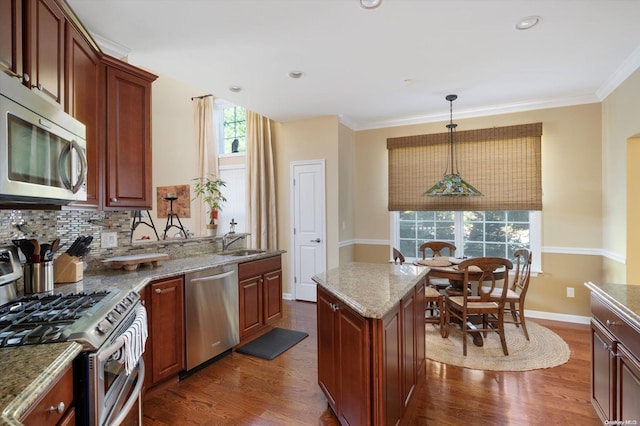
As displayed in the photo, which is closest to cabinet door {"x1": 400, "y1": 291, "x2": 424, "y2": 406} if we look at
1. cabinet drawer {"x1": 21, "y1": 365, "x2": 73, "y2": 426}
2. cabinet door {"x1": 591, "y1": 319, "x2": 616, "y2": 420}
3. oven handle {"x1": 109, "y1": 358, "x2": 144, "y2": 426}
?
cabinet door {"x1": 591, "y1": 319, "x2": 616, "y2": 420}

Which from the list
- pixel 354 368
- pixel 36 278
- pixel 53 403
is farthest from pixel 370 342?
pixel 36 278

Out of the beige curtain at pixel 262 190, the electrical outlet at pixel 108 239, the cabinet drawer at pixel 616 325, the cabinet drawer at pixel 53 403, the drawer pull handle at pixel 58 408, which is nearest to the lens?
the cabinet drawer at pixel 53 403

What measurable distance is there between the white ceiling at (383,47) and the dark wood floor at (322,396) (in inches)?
110

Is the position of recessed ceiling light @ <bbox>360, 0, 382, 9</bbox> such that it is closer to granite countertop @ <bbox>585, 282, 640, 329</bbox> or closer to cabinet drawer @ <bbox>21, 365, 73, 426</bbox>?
granite countertop @ <bbox>585, 282, 640, 329</bbox>

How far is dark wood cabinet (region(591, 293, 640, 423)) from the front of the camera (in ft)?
4.96

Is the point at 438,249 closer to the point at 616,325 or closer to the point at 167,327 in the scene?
the point at 616,325

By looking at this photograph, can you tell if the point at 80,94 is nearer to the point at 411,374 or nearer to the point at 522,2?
the point at 411,374

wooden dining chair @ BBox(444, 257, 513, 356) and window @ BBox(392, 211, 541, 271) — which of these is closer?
wooden dining chair @ BBox(444, 257, 513, 356)

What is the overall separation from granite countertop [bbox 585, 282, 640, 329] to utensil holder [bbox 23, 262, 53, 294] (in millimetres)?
3103

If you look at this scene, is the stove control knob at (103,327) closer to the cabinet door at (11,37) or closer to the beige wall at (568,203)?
the cabinet door at (11,37)

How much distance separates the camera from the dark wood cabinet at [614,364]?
1.51 meters

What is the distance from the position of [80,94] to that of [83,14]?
0.60 metres

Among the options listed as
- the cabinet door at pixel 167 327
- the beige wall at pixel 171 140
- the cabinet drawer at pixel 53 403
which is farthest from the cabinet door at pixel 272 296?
the beige wall at pixel 171 140

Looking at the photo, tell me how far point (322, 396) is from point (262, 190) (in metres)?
3.47
